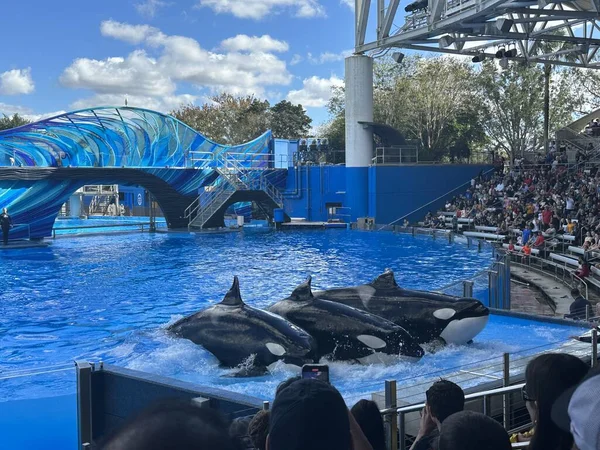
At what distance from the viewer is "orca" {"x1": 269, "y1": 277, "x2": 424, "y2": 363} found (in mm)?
7000

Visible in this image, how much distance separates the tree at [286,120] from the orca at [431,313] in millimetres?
42816

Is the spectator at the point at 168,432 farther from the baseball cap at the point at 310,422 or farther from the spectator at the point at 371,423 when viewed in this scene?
the spectator at the point at 371,423

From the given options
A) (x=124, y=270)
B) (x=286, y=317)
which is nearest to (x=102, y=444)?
(x=286, y=317)

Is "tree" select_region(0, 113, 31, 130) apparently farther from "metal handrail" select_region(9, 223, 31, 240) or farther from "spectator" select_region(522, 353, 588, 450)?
"spectator" select_region(522, 353, 588, 450)

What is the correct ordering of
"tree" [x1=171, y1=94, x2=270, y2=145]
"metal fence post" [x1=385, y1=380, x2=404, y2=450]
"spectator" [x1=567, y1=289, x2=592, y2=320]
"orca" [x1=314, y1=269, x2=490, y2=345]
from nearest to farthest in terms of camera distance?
"metal fence post" [x1=385, y1=380, x2=404, y2=450] < "orca" [x1=314, y1=269, x2=490, y2=345] < "spectator" [x1=567, y1=289, x2=592, y2=320] < "tree" [x1=171, y1=94, x2=270, y2=145]

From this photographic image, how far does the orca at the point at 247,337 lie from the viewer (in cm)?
668

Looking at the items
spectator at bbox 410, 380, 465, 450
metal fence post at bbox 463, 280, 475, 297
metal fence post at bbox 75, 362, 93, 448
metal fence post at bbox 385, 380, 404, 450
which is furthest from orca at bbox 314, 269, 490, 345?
spectator at bbox 410, 380, 465, 450

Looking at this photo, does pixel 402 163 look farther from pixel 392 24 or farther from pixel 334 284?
pixel 334 284

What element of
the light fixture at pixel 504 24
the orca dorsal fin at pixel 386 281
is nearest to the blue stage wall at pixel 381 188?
the light fixture at pixel 504 24

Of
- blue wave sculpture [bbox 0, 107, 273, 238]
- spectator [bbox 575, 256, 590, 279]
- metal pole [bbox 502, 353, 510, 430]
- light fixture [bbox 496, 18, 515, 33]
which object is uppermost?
light fixture [bbox 496, 18, 515, 33]

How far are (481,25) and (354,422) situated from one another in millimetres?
18686

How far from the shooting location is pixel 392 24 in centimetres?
2378

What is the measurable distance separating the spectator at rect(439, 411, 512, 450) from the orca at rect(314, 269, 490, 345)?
611cm

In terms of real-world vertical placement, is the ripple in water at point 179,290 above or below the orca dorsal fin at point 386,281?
below
